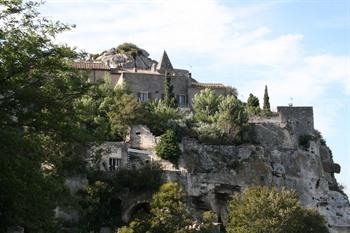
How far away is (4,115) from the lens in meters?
24.9

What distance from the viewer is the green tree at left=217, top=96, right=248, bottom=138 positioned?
58716 millimetres

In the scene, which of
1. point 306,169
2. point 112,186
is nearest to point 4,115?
point 112,186

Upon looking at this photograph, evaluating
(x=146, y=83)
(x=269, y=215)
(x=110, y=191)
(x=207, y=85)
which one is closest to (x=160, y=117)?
(x=146, y=83)

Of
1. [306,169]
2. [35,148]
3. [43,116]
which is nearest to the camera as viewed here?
[35,148]

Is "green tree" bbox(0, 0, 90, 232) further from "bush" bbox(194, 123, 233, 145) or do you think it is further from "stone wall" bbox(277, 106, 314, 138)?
"stone wall" bbox(277, 106, 314, 138)

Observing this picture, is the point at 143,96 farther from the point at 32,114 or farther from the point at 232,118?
the point at 32,114

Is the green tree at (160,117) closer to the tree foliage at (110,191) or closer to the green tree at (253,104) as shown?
the tree foliage at (110,191)

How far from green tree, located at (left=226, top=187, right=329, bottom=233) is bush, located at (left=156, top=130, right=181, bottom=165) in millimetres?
6496

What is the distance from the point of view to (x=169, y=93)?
216 ft

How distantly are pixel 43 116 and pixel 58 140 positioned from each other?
144cm

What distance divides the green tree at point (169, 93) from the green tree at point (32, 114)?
3567cm

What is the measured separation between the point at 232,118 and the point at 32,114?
34.3 metres

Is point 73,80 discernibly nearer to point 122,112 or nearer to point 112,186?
point 112,186

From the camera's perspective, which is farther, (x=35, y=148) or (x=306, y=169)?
(x=306, y=169)
